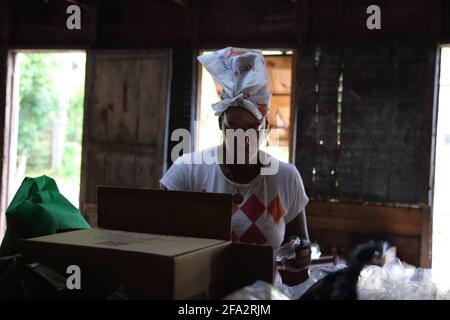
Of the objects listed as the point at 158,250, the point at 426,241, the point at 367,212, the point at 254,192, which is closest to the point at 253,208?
the point at 254,192

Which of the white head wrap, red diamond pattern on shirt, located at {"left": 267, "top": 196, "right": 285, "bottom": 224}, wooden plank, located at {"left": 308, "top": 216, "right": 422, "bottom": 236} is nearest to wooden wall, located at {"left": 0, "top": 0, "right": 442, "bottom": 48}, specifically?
wooden plank, located at {"left": 308, "top": 216, "right": 422, "bottom": 236}

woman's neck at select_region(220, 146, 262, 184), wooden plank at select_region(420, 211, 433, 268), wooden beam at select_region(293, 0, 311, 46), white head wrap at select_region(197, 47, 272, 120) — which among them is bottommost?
wooden plank at select_region(420, 211, 433, 268)

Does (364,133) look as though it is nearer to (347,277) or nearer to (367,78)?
(367,78)

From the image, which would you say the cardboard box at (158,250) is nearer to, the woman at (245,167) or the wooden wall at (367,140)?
the woman at (245,167)

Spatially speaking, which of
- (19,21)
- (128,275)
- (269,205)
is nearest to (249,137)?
(269,205)

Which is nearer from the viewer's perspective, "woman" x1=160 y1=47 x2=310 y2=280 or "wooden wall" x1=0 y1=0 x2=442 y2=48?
"woman" x1=160 y1=47 x2=310 y2=280

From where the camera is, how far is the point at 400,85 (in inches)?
179

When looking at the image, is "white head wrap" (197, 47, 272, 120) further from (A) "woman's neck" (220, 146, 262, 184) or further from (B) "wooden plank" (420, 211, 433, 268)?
(B) "wooden plank" (420, 211, 433, 268)

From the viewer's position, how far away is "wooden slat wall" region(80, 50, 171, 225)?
16.9 ft

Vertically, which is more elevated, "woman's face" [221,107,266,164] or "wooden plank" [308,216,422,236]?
"woman's face" [221,107,266,164]

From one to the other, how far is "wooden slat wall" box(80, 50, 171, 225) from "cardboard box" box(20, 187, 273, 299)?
3827mm

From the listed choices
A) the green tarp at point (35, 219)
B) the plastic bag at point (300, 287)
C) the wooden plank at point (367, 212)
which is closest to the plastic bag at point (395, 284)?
the plastic bag at point (300, 287)

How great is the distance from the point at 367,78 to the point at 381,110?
32 centimetres

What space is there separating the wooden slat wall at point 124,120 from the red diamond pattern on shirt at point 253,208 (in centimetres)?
331
